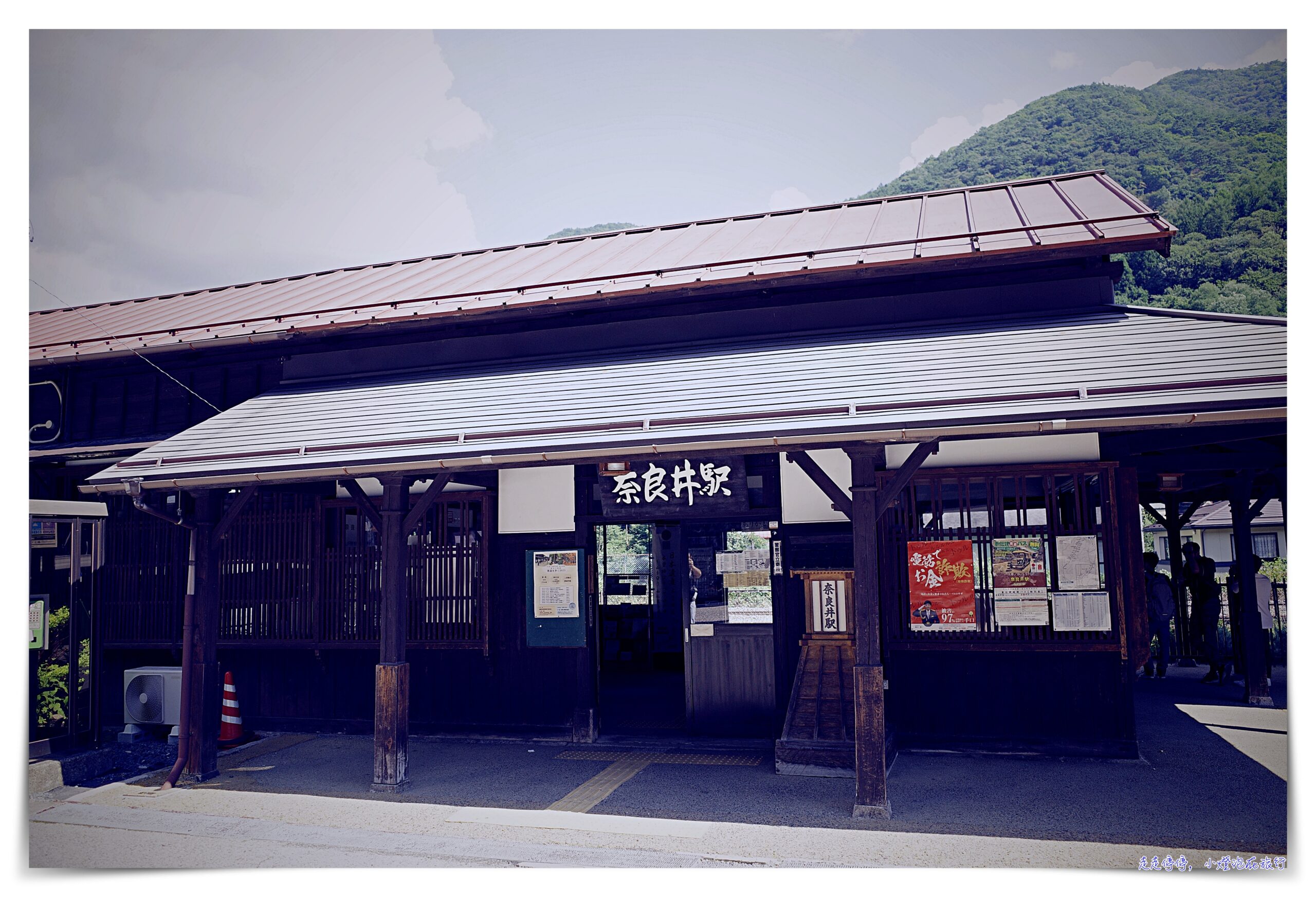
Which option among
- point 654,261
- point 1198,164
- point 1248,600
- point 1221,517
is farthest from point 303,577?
point 1221,517

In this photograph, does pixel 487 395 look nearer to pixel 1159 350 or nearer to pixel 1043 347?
pixel 1043 347

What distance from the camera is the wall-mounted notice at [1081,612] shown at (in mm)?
Answer: 7492

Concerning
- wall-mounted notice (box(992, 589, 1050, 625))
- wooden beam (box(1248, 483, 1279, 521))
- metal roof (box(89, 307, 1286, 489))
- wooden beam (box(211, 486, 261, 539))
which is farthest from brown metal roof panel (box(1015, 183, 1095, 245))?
wooden beam (box(211, 486, 261, 539))

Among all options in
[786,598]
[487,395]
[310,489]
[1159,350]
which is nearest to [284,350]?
[310,489]

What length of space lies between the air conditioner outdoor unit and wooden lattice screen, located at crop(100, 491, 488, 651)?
19.6 inches

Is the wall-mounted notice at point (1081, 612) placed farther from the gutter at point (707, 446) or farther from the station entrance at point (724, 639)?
the station entrance at point (724, 639)

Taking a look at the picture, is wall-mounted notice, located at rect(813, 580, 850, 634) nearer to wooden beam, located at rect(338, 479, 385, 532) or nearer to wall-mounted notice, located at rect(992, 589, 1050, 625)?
wall-mounted notice, located at rect(992, 589, 1050, 625)

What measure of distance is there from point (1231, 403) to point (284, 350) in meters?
9.15

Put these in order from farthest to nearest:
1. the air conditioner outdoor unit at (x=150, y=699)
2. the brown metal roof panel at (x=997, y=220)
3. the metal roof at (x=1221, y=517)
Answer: the metal roof at (x=1221, y=517)
the air conditioner outdoor unit at (x=150, y=699)
the brown metal roof panel at (x=997, y=220)

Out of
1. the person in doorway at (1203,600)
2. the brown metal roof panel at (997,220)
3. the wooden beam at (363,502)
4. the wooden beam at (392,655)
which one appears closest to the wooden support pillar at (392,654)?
the wooden beam at (392,655)

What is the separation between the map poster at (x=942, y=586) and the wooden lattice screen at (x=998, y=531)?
5 cm

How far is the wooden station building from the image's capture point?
250 inches

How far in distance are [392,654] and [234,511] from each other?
1.96m

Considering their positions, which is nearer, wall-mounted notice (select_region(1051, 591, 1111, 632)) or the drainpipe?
wall-mounted notice (select_region(1051, 591, 1111, 632))
